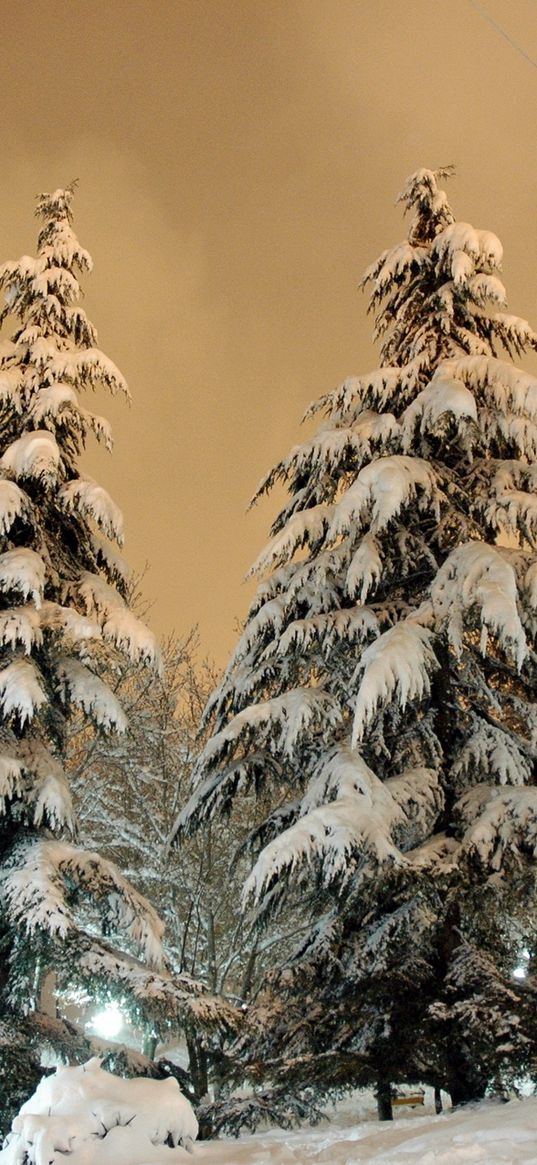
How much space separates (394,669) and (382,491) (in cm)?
199

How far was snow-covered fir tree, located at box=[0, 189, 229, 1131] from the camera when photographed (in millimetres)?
8492

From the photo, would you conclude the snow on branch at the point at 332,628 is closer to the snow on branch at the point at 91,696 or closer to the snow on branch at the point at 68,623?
the snow on branch at the point at 91,696

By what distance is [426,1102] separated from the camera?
21.3 metres

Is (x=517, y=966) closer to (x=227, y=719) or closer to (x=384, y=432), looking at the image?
(x=227, y=719)

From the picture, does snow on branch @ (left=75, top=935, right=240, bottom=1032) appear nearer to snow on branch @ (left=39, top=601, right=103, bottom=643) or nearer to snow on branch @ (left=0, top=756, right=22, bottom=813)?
snow on branch @ (left=0, top=756, right=22, bottom=813)

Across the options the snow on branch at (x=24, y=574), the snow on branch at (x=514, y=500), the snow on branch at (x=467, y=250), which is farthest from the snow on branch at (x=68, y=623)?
the snow on branch at (x=467, y=250)

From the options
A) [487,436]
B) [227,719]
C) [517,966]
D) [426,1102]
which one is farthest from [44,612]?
[426,1102]

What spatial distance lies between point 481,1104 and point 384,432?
22.6ft

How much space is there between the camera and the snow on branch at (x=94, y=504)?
35.5 feet

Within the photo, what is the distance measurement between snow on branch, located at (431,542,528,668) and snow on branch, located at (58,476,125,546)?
4.08 metres

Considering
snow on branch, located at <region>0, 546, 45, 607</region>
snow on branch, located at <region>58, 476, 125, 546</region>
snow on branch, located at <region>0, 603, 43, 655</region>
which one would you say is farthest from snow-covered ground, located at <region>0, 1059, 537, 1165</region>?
snow on branch, located at <region>58, 476, 125, 546</region>

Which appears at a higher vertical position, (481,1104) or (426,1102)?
(481,1104)

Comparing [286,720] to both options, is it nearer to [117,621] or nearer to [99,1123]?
[117,621]

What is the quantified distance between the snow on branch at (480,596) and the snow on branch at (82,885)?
14.1 feet
